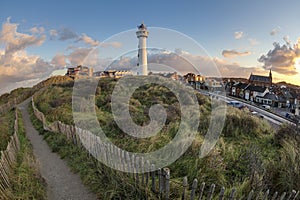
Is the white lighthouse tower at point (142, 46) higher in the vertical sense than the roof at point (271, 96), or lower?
higher

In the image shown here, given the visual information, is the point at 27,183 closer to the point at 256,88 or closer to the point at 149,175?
the point at 149,175

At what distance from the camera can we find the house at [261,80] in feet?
224

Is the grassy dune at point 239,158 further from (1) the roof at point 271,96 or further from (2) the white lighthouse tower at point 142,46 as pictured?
(1) the roof at point 271,96

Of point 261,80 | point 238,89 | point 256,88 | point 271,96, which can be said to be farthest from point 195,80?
point 261,80

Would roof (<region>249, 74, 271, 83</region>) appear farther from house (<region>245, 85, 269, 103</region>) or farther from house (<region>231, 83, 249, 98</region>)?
house (<region>245, 85, 269, 103</region>)

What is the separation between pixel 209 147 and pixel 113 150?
3.25 metres

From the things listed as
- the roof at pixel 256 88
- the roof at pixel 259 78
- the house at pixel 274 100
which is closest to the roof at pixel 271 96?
the house at pixel 274 100

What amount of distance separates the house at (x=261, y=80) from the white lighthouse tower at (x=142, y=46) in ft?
163

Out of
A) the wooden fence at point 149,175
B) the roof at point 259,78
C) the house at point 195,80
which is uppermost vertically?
the roof at point 259,78

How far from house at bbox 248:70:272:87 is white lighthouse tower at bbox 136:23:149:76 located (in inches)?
1954

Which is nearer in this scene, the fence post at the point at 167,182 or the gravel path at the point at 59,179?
the fence post at the point at 167,182

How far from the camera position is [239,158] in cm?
610

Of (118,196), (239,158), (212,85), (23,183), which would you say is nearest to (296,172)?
(239,158)

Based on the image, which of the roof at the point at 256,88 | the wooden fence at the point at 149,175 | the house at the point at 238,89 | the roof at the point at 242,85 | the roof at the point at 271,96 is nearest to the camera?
the wooden fence at the point at 149,175
